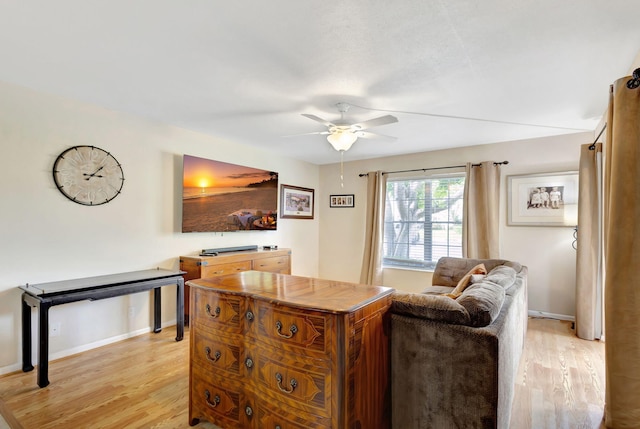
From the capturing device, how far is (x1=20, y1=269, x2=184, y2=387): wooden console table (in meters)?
2.39

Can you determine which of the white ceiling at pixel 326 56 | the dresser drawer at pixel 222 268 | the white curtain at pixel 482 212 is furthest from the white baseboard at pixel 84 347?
the white curtain at pixel 482 212

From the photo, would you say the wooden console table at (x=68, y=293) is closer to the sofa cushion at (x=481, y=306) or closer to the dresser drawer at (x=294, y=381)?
the dresser drawer at (x=294, y=381)

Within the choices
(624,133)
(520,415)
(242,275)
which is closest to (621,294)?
(624,133)

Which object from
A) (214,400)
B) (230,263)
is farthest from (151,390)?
(230,263)

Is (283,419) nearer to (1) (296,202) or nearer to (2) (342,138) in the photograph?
(2) (342,138)

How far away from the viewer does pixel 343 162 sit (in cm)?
596

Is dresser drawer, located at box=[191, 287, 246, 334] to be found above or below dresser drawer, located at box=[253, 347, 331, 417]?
above

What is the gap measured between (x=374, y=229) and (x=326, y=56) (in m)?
3.62

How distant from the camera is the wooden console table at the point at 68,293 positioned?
2.39 m

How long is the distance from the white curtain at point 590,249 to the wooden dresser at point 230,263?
149 inches

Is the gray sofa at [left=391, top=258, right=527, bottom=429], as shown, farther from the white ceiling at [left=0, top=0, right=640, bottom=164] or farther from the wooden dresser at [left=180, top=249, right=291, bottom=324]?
the wooden dresser at [left=180, top=249, right=291, bottom=324]

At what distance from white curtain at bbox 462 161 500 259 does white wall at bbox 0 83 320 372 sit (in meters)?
3.66

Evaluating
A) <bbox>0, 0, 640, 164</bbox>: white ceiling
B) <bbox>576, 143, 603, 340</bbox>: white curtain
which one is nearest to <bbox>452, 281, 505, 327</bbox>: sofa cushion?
<bbox>0, 0, 640, 164</bbox>: white ceiling

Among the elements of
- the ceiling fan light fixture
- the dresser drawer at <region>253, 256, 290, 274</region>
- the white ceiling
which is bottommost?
the dresser drawer at <region>253, 256, 290, 274</region>
